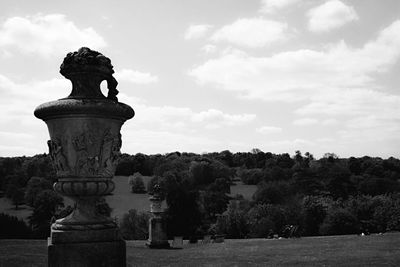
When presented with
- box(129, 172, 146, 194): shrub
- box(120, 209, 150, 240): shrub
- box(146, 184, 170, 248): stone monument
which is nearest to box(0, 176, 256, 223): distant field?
box(129, 172, 146, 194): shrub

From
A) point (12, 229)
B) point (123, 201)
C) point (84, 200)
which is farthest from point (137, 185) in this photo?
point (84, 200)

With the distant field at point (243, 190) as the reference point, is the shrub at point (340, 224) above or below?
below

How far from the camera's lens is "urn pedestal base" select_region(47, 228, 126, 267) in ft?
20.2

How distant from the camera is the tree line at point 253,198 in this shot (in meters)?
54.5

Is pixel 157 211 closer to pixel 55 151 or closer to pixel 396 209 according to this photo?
pixel 55 151

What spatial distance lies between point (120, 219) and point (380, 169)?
2312 inches

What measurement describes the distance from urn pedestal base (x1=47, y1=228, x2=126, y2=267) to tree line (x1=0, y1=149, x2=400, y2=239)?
29.1 metres

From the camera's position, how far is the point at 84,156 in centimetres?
638

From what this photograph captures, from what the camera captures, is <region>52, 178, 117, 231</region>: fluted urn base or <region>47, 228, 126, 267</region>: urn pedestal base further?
<region>52, 178, 117, 231</region>: fluted urn base

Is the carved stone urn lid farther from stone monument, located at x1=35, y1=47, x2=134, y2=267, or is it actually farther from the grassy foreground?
the grassy foreground

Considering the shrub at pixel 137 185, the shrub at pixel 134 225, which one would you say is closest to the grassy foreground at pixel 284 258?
the shrub at pixel 134 225

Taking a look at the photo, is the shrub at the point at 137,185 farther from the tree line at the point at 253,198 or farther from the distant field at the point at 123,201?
the tree line at the point at 253,198

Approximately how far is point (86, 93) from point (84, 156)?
0.91 metres

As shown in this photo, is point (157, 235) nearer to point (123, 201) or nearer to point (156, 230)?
point (156, 230)
